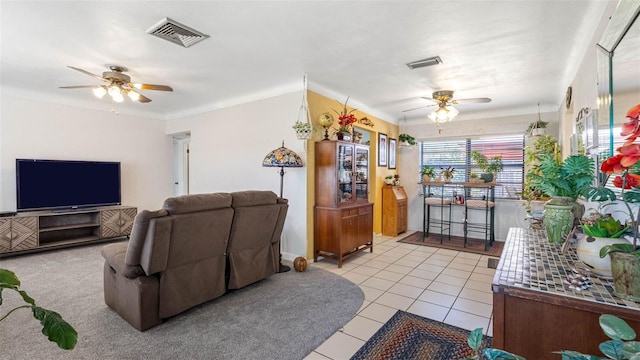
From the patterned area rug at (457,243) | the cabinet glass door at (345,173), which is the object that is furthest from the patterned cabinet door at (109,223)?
the patterned area rug at (457,243)

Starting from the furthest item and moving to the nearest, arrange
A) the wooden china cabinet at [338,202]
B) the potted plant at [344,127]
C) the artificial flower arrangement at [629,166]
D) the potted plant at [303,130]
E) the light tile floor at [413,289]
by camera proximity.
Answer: the potted plant at [344,127]
the wooden china cabinet at [338,202]
the potted plant at [303,130]
the light tile floor at [413,289]
the artificial flower arrangement at [629,166]

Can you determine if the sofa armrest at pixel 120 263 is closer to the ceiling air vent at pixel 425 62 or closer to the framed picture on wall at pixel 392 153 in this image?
the ceiling air vent at pixel 425 62

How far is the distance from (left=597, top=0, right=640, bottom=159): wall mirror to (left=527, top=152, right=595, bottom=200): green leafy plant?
263mm

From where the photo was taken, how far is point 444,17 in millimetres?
2373

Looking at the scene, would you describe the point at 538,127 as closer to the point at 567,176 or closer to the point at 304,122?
the point at 304,122

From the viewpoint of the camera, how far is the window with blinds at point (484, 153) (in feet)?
18.3

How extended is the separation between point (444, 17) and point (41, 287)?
471 centimetres

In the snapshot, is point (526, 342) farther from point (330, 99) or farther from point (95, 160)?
point (95, 160)

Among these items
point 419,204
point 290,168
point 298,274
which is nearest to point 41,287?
point 298,274

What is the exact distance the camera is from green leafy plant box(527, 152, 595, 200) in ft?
4.98

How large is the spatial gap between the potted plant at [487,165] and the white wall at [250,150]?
344 centimetres

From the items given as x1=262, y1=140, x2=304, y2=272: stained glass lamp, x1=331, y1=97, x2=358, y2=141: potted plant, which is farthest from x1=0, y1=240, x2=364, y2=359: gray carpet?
x1=331, y1=97, x2=358, y2=141: potted plant

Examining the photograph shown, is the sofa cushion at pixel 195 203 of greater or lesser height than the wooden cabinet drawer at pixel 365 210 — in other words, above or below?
above

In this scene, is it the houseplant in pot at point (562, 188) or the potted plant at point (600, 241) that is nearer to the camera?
the potted plant at point (600, 241)
